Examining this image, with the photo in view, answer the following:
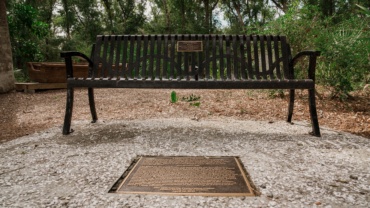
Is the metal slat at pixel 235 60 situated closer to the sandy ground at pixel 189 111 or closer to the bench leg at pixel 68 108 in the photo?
the sandy ground at pixel 189 111

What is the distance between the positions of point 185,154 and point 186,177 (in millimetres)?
640

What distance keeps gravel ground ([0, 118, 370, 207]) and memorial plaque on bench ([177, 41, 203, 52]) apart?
106cm

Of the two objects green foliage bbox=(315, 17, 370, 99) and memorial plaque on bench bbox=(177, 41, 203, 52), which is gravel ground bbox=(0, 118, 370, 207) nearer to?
memorial plaque on bench bbox=(177, 41, 203, 52)

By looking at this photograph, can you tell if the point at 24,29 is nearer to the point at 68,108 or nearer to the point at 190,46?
the point at 68,108

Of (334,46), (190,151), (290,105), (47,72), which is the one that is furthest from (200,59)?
(47,72)

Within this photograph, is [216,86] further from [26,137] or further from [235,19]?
[235,19]

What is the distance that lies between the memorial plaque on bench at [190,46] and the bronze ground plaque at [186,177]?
1447 mm

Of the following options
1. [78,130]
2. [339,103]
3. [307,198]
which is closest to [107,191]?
[307,198]

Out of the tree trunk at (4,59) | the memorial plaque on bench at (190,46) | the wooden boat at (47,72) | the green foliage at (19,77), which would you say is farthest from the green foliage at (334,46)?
the green foliage at (19,77)

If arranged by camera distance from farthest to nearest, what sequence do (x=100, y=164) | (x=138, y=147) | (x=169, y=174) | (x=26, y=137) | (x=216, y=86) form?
(x=26, y=137), (x=216, y=86), (x=138, y=147), (x=100, y=164), (x=169, y=174)

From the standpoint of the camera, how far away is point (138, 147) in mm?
3086

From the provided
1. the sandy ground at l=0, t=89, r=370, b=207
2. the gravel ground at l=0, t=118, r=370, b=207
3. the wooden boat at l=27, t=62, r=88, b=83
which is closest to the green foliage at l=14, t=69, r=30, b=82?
the wooden boat at l=27, t=62, r=88, b=83

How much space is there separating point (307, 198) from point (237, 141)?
4.63 ft

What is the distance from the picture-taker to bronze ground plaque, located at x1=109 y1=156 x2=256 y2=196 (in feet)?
6.62
